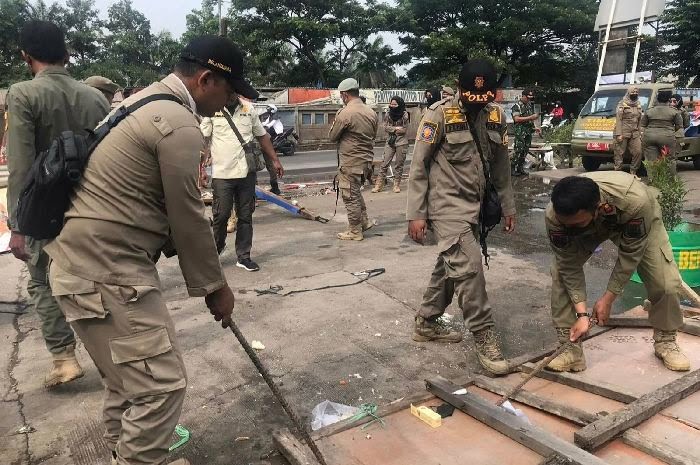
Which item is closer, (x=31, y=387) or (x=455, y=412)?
(x=455, y=412)

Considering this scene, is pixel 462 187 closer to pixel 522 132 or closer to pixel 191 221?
pixel 191 221

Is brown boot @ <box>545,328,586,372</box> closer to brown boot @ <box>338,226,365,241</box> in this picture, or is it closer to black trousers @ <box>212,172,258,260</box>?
black trousers @ <box>212,172,258,260</box>

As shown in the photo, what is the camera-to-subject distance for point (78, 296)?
188 centimetres

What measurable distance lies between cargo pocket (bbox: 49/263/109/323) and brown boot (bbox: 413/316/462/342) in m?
2.49

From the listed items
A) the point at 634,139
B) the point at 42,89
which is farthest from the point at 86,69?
the point at 42,89

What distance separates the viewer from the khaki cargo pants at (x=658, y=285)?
10.8 ft

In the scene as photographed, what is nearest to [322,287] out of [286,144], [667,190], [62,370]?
[62,370]

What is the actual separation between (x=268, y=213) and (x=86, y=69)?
114ft

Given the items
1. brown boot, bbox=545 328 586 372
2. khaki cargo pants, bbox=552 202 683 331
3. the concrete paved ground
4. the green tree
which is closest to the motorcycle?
the concrete paved ground

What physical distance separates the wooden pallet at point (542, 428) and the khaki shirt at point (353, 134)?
13.6 ft

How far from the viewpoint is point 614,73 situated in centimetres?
1591

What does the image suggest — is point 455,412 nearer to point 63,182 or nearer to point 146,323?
point 146,323

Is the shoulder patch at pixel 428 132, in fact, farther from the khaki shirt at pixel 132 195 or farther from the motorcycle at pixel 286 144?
the motorcycle at pixel 286 144

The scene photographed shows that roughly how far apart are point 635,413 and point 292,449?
1.65m
